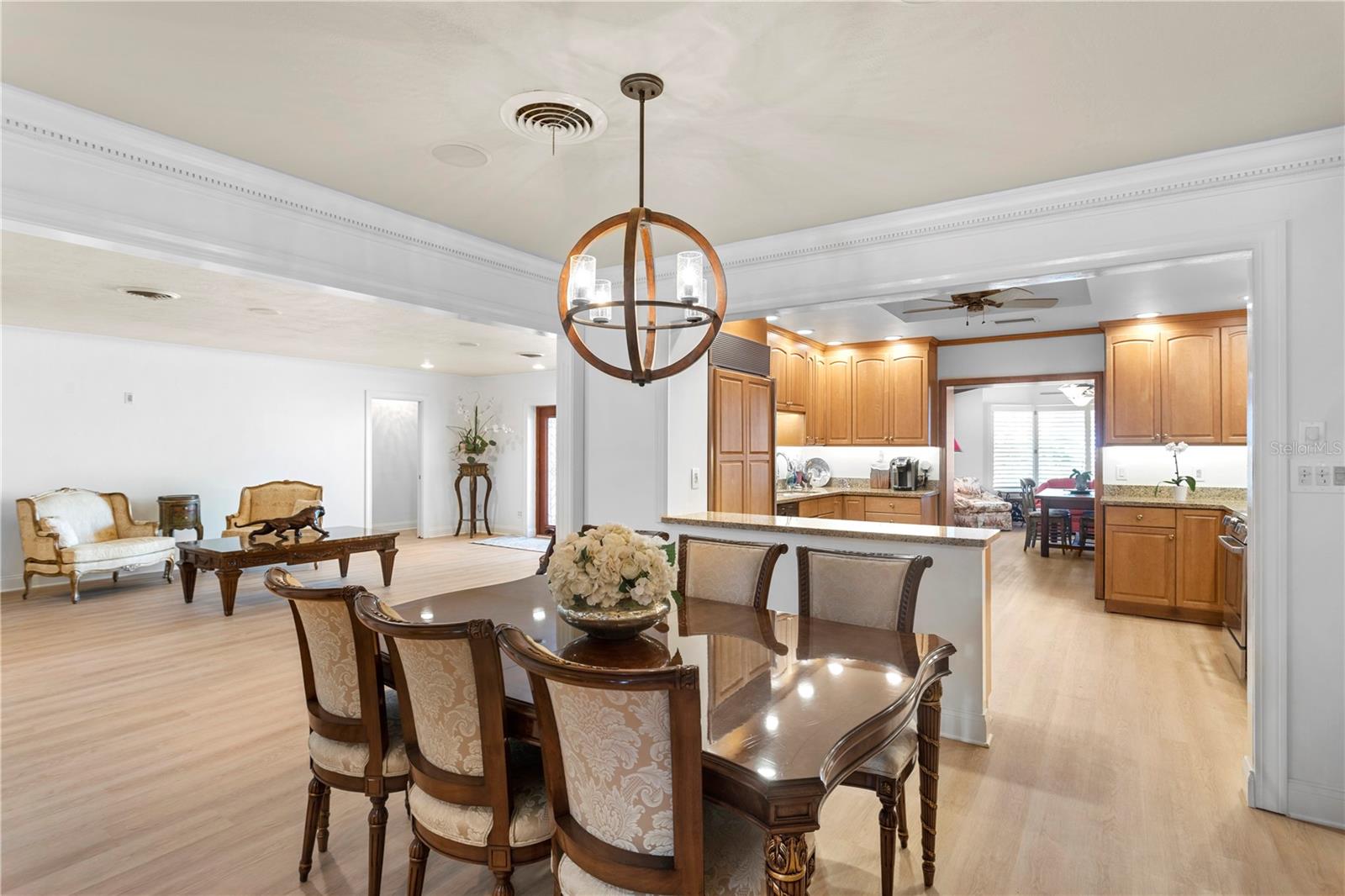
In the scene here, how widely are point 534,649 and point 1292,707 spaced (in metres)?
2.87

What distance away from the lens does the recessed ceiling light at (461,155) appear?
2572 mm

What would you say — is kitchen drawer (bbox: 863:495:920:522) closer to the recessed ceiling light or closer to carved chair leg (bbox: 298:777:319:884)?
the recessed ceiling light

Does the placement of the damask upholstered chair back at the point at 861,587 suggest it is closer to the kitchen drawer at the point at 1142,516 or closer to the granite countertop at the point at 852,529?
the granite countertop at the point at 852,529

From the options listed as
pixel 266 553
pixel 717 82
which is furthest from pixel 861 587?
pixel 266 553

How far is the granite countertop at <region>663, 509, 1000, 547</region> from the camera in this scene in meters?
3.25

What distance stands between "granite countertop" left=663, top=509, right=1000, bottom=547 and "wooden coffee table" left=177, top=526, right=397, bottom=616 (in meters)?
3.68

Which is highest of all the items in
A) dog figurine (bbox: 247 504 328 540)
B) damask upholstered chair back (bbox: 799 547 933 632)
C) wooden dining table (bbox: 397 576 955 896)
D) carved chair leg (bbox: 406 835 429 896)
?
damask upholstered chair back (bbox: 799 547 933 632)

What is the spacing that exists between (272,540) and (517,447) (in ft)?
13.0

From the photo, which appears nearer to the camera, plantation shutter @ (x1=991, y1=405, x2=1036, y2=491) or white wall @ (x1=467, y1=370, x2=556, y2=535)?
white wall @ (x1=467, y1=370, x2=556, y2=535)

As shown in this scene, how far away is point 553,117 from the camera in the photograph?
2295 mm

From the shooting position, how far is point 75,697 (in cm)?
371

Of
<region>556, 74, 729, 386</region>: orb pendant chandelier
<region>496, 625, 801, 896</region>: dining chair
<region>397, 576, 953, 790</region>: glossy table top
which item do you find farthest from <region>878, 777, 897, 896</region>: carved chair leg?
<region>556, 74, 729, 386</region>: orb pendant chandelier

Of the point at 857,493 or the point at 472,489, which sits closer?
the point at 857,493

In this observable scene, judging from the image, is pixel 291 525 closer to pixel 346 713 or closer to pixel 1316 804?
pixel 346 713
